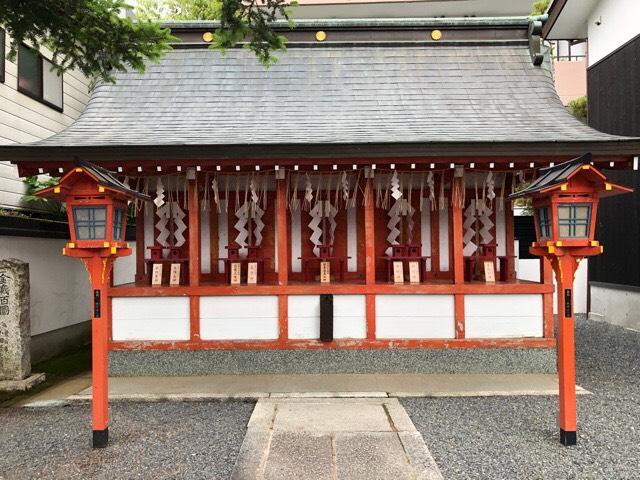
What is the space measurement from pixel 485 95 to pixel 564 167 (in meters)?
3.59

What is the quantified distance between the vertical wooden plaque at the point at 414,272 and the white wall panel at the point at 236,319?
Answer: 2.32m

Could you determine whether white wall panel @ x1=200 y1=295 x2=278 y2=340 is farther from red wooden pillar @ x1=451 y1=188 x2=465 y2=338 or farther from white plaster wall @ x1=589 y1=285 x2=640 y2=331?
white plaster wall @ x1=589 y1=285 x2=640 y2=331

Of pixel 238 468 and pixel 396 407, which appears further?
pixel 396 407

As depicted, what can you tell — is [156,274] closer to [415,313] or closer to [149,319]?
[149,319]

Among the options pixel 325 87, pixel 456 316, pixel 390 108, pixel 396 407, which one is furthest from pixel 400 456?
pixel 325 87

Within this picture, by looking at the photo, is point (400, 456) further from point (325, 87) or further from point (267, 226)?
point (325, 87)

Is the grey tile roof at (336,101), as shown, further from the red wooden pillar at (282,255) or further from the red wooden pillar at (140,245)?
the red wooden pillar at (140,245)

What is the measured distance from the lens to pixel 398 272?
668 cm

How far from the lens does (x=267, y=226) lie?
7.34 metres

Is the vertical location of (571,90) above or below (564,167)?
above

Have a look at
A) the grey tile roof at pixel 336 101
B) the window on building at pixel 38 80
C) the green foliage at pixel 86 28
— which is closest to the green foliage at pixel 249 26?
the green foliage at pixel 86 28

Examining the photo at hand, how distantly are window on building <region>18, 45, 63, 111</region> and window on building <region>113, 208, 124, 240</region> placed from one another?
565cm

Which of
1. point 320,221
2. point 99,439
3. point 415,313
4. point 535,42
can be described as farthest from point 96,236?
point 535,42

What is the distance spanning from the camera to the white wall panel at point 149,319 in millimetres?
6414
